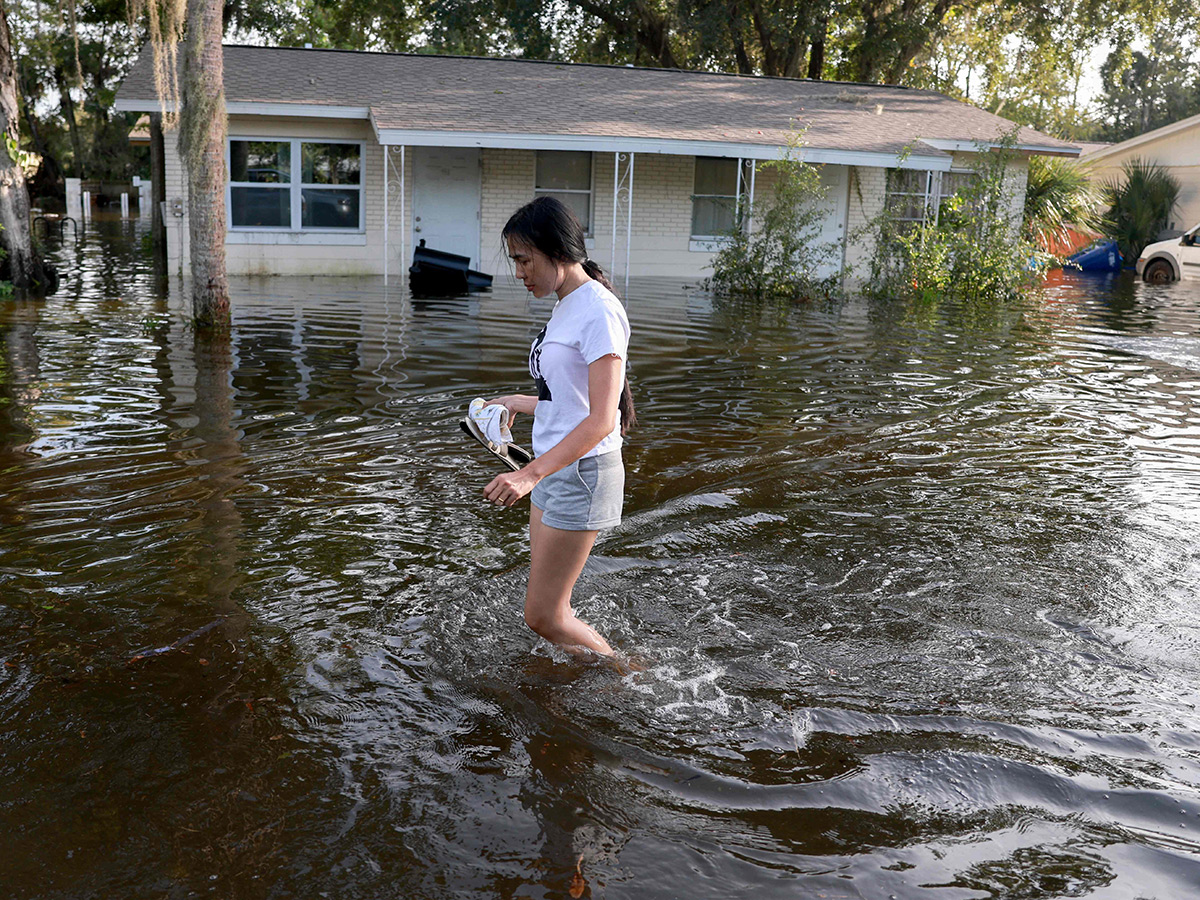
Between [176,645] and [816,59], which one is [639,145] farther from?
[176,645]

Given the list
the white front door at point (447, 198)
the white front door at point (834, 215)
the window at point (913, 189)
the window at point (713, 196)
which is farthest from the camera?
the white front door at point (834, 215)

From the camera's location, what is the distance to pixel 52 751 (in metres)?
3.44

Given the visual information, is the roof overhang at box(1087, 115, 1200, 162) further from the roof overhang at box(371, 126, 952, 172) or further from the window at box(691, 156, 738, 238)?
the window at box(691, 156, 738, 238)

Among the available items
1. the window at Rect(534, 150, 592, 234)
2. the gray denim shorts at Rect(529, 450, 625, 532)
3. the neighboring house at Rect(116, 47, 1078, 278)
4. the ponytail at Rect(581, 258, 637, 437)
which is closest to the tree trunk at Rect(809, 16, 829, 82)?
the neighboring house at Rect(116, 47, 1078, 278)

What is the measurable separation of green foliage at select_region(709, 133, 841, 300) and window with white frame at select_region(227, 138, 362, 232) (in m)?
6.91

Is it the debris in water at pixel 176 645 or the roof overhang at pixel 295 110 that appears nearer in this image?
the debris in water at pixel 176 645

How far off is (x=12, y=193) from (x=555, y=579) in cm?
1438

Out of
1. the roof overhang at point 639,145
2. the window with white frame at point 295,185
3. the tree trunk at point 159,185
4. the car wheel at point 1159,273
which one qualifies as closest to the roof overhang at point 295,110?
the window with white frame at point 295,185

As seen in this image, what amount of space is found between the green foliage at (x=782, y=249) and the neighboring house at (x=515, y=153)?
73 cm

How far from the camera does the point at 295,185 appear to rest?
19062 millimetres

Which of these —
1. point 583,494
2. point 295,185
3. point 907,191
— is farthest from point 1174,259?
point 583,494

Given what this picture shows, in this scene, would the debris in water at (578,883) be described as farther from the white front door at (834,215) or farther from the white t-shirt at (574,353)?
the white front door at (834,215)

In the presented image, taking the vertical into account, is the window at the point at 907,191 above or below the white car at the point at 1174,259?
above

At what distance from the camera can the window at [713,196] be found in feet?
71.5
